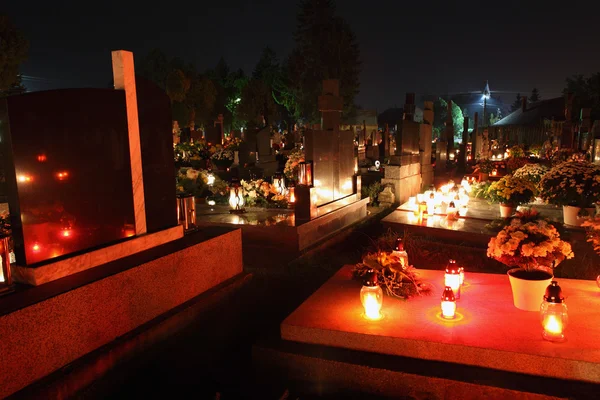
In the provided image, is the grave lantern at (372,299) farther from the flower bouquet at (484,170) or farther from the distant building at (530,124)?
the distant building at (530,124)

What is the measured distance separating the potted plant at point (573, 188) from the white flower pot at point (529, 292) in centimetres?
495

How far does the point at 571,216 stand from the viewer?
884 centimetres

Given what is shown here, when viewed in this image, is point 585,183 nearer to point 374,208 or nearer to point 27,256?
point 374,208

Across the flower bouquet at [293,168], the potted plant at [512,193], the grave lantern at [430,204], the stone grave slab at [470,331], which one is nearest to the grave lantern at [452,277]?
the stone grave slab at [470,331]

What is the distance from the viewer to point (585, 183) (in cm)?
864

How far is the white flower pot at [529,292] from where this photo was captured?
Result: 175 inches

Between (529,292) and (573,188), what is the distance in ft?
17.1

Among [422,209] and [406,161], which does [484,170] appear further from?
[422,209]

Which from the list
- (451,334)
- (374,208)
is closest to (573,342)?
(451,334)

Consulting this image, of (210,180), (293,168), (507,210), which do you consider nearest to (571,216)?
(507,210)

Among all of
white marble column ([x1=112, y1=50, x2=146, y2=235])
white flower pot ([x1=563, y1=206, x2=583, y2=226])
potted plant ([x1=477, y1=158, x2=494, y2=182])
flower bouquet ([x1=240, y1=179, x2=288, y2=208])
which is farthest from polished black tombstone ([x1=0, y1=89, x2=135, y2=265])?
potted plant ([x1=477, y1=158, x2=494, y2=182])

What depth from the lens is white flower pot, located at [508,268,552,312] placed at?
4.45 meters

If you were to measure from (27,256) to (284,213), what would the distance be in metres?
6.21

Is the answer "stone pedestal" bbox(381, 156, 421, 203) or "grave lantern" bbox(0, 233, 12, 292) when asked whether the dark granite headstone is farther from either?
"grave lantern" bbox(0, 233, 12, 292)
